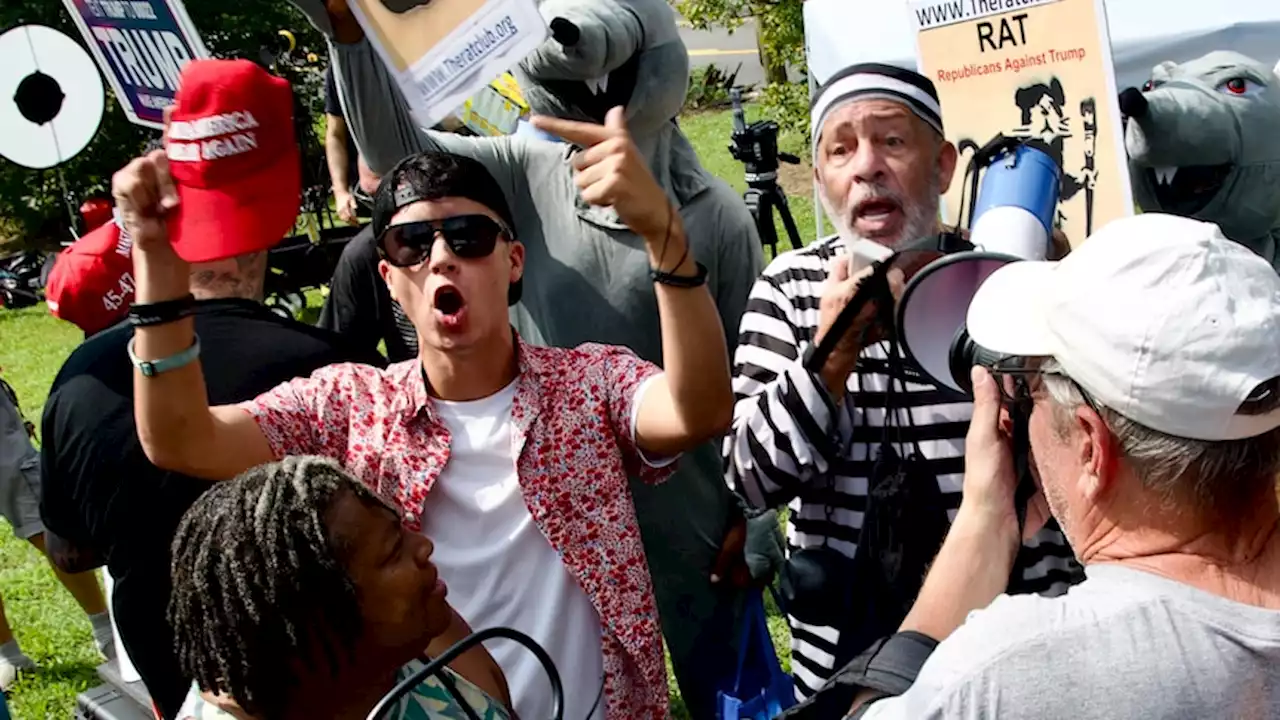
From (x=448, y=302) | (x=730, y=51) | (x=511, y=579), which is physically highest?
(x=730, y=51)

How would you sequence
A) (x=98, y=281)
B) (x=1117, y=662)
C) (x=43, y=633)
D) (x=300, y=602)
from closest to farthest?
(x=1117, y=662) → (x=300, y=602) → (x=98, y=281) → (x=43, y=633)

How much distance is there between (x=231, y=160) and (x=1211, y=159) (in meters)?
2.78

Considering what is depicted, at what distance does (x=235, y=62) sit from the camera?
2.18 m

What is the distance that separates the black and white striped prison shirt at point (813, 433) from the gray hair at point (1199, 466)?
2.27ft

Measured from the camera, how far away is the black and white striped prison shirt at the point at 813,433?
184 centimetres

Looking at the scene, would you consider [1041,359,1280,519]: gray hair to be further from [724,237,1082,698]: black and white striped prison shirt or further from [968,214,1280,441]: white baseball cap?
[724,237,1082,698]: black and white striped prison shirt

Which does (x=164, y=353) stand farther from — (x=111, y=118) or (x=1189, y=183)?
(x=111, y=118)

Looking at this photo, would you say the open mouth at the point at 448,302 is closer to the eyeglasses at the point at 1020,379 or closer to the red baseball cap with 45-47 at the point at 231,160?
the red baseball cap with 45-47 at the point at 231,160

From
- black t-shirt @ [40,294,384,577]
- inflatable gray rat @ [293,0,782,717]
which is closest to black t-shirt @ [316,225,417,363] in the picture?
inflatable gray rat @ [293,0,782,717]

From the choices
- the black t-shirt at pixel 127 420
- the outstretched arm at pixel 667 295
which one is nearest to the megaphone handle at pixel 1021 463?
the outstretched arm at pixel 667 295

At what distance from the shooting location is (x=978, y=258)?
1.64 meters

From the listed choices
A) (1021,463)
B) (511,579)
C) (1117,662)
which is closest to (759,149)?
(511,579)

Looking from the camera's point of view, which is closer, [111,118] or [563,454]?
[563,454]

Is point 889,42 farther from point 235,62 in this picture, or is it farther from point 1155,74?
point 235,62
